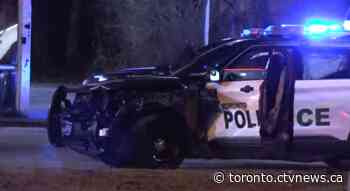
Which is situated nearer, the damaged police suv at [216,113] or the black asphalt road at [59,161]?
the damaged police suv at [216,113]

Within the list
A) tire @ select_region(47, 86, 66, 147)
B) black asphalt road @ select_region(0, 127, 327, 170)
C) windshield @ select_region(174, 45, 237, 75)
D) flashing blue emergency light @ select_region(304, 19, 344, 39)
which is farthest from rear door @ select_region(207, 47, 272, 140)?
tire @ select_region(47, 86, 66, 147)

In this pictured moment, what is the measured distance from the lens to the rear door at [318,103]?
9273 millimetres

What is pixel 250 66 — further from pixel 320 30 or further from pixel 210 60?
pixel 320 30

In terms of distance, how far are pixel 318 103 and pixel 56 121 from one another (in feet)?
9.97

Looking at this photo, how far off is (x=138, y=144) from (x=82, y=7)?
17441mm

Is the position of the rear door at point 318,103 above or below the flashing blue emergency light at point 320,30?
below

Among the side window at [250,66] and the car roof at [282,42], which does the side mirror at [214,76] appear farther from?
the car roof at [282,42]

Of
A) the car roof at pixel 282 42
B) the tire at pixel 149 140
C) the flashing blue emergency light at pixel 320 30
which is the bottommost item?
the tire at pixel 149 140

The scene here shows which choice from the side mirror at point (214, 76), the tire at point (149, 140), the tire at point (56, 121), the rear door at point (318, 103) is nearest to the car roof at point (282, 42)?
the rear door at point (318, 103)

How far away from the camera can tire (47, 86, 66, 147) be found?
32.9 feet

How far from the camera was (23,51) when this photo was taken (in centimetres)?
1584

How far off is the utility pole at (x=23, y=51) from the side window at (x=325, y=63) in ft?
24.8

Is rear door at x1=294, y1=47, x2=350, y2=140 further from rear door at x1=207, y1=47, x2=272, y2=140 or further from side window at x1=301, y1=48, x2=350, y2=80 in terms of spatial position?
rear door at x1=207, y1=47, x2=272, y2=140

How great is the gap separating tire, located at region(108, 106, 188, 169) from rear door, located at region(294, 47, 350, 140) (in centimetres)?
128
